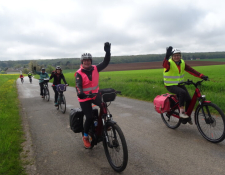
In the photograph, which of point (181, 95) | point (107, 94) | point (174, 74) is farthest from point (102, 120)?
point (174, 74)

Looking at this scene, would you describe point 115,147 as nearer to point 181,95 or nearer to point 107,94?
point 107,94

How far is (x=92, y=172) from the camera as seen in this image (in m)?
3.07

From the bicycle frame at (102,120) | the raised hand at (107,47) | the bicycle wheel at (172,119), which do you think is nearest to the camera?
the bicycle frame at (102,120)

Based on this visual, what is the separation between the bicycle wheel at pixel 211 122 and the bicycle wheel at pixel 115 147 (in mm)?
2301

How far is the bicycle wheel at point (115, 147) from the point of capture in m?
2.86

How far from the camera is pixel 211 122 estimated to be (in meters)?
4.02

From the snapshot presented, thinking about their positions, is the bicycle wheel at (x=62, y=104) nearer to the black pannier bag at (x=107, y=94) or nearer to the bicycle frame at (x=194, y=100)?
the bicycle frame at (x=194, y=100)

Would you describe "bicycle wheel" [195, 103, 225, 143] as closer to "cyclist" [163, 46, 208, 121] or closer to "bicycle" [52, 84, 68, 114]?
"cyclist" [163, 46, 208, 121]

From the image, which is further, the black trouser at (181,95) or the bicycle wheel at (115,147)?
the black trouser at (181,95)

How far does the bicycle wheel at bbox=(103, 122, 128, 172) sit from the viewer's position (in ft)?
9.38

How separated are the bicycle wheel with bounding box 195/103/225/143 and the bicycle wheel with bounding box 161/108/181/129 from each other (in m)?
0.60

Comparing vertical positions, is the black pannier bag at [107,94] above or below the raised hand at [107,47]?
below

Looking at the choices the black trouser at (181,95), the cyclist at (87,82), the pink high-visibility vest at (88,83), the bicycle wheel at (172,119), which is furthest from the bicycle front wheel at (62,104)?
the black trouser at (181,95)

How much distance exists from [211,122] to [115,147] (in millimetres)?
2429
